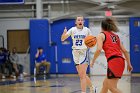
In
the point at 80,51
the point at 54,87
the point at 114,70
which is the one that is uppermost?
the point at 80,51

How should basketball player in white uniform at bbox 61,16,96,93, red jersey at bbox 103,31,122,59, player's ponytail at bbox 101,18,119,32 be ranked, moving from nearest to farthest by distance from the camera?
red jersey at bbox 103,31,122,59 < player's ponytail at bbox 101,18,119,32 < basketball player in white uniform at bbox 61,16,96,93

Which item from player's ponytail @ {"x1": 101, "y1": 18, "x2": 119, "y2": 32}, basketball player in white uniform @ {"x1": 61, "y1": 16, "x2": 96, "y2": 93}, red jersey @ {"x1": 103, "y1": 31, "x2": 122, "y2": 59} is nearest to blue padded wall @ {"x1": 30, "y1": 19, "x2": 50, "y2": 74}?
basketball player in white uniform @ {"x1": 61, "y1": 16, "x2": 96, "y2": 93}

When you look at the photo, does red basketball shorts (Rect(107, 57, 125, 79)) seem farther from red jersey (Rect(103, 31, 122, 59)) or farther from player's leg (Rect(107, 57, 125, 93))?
red jersey (Rect(103, 31, 122, 59))

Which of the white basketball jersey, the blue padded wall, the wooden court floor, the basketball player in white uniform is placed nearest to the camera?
the basketball player in white uniform

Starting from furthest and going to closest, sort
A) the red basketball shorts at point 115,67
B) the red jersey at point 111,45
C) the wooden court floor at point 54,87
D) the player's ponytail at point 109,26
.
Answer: the wooden court floor at point 54,87
the player's ponytail at point 109,26
the red jersey at point 111,45
the red basketball shorts at point 115,67

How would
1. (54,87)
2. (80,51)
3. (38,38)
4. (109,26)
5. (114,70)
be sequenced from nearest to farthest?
(114,70) → (109,26) → (80,51) → (54,87) → (38,38)

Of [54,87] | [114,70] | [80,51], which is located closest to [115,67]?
[114,70]

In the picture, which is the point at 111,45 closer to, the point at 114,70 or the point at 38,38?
the point at 114,70

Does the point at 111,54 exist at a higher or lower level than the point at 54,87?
higher

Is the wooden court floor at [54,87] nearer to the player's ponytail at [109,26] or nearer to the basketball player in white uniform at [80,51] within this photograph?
the basketball player in white uniform at [80,51]

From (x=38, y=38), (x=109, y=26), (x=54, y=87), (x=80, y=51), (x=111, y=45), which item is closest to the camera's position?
(x=111, y=45)

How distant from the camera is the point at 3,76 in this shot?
62.9ft

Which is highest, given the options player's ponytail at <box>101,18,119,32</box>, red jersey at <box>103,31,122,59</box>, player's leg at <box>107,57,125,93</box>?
player's ponytail at <box>101,18,119,32</box>

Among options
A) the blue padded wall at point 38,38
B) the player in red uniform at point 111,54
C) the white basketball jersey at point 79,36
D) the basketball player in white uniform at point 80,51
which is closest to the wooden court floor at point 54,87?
the basketball player in white uniform at point 80,51
